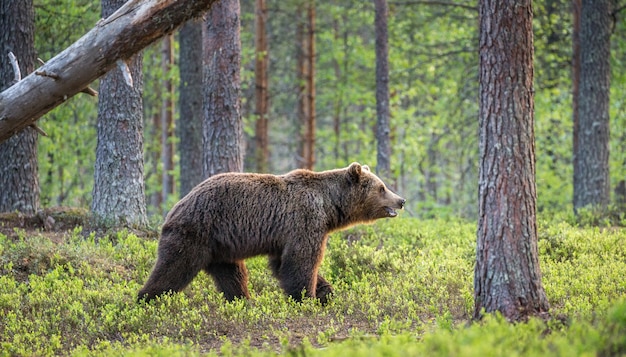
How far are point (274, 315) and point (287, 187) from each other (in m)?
1.91

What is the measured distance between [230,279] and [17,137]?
22.0ft

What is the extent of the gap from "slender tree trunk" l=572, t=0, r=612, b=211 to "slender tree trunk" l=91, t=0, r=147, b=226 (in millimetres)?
10299

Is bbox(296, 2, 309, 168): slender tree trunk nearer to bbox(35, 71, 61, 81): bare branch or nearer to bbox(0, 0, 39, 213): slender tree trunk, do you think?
bbox(0, 0, 39, 213): slender tree trunk

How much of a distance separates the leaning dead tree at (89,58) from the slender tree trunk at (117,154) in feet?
19.5

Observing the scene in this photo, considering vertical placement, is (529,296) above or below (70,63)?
below

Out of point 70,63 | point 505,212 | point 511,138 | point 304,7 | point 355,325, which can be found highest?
point 304,7

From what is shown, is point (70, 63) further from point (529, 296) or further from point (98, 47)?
point (529, 296)

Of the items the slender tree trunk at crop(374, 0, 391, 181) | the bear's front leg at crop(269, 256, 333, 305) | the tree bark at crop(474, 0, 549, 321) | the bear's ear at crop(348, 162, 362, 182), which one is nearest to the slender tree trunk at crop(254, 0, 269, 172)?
the slender tree trunk at crop(374, 0, 391, 181)

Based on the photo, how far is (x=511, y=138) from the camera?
21.0ft

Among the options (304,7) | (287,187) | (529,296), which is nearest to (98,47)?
(287,187)

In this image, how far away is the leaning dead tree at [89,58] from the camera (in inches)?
231

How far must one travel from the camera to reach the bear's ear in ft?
30.8

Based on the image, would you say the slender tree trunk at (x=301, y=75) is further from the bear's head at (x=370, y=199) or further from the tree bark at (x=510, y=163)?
the tree bark at (x=510, y=163)

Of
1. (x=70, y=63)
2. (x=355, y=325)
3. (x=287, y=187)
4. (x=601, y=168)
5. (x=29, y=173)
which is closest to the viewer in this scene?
(x=70, y=63)
